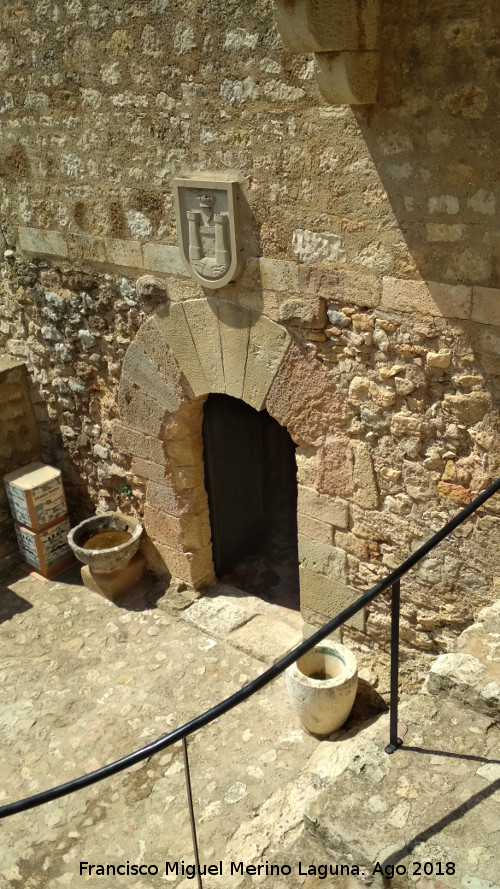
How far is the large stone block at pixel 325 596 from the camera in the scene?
452 centimetres

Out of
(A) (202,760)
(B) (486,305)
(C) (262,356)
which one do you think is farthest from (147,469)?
(B) (486,305)

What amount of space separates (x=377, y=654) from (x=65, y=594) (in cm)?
260

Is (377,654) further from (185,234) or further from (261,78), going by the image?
(261,78)

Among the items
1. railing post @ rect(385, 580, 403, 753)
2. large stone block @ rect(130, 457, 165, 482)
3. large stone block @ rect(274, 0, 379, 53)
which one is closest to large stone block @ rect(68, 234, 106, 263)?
large stone block @ rect(130, 457, 165, 482)

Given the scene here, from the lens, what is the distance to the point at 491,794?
2.46m

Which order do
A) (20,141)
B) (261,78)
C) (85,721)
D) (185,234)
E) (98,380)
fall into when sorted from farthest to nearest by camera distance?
1. (98,380)
2. (20,141)
3. (85,721)
4. (185,234)
5. (261,78)

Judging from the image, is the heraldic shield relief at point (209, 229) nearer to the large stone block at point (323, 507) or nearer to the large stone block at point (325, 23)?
the large stone block at point (325, 23)

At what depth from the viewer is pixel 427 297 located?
3475mm

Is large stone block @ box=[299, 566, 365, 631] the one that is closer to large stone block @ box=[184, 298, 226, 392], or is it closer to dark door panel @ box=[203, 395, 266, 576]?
dark door panel @ box=[203, 395, 266, 576]

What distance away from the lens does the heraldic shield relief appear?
13.3 feet

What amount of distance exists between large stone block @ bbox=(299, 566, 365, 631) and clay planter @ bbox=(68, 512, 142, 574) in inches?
57.5

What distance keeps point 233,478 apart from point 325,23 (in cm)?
350

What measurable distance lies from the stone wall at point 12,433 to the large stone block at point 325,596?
273 centimetres

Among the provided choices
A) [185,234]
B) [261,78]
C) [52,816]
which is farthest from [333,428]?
[52,816]
